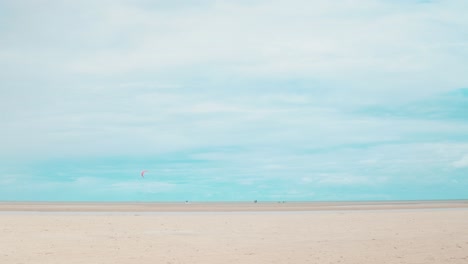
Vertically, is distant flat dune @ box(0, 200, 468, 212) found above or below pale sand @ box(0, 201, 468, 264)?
above

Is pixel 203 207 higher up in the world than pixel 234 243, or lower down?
higher up

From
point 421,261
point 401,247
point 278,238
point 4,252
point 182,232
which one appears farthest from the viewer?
point 182,232

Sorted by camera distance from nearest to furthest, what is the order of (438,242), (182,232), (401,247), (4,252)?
(4,252)
(401,247)
(438,242)
(182,232)

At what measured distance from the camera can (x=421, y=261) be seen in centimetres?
2027

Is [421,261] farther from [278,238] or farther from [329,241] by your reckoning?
[278,238]

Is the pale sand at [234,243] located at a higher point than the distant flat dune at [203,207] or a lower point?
lower

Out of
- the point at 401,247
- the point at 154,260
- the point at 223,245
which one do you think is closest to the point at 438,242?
the point at 401,247

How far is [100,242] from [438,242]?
15724 millimetres

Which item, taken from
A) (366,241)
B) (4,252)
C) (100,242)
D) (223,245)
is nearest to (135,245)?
(100,242)

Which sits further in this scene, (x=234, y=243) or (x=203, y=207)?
(x=203, y=207)

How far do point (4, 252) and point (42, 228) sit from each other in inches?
460

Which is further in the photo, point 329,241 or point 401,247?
point 329,241

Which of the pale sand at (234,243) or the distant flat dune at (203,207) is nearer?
the pale sand at (234,243)

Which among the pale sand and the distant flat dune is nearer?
the pale sand
